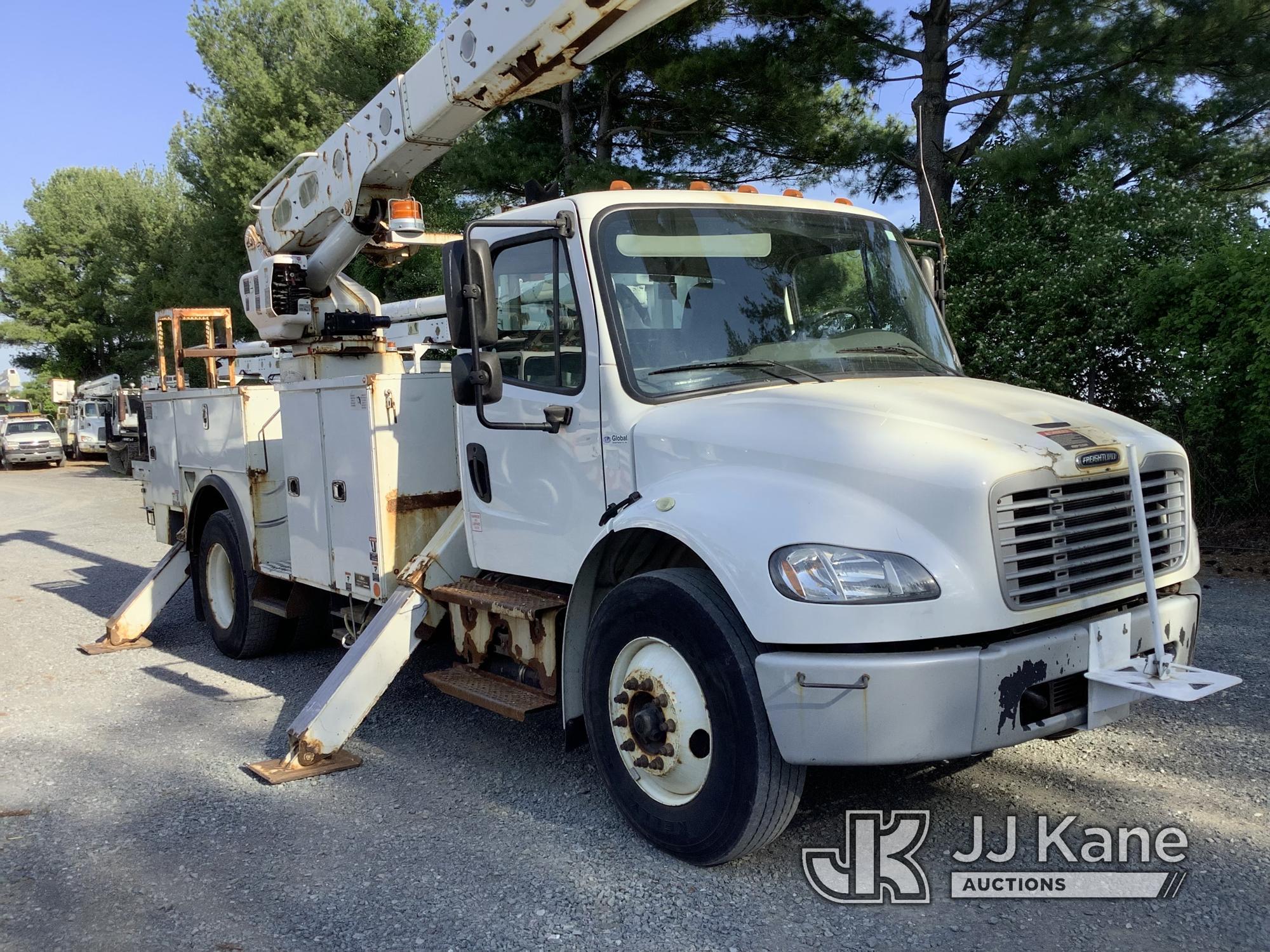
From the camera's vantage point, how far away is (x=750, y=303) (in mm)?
4484

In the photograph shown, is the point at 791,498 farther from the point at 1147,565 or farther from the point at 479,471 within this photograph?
the point at 479,471

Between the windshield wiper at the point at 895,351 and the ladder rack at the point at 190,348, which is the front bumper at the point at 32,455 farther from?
the windshield wiper at the point at 895,351

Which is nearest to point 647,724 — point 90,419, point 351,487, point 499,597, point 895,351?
point 499,597

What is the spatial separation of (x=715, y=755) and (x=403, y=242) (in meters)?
3.89

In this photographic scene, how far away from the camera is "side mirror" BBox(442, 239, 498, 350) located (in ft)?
13.9

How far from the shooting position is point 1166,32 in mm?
11953

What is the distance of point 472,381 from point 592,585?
970 mm

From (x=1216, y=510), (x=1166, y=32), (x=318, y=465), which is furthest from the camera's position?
(x=1166, y=32)

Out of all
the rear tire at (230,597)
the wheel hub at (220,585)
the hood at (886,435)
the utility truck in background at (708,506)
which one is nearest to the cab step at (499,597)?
the utility truck in background at (708,506)

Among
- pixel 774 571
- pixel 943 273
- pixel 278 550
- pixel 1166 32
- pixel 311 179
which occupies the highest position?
pixel 1166 32

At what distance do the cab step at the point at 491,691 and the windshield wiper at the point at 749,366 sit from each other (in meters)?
1.53

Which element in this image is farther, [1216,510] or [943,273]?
[1216,510]

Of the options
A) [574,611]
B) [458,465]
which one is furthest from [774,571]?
[458,465]

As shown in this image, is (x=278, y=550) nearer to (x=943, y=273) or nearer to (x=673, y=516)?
(x=673, y=516)
